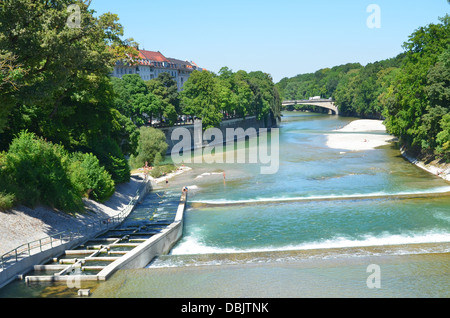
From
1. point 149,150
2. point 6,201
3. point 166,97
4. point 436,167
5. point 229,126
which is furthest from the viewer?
point 229,126

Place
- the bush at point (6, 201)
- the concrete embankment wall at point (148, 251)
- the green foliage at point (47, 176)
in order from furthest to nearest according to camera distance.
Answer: the green foliage at point (47, 176) < the bush at point (6, 201) < the concrete embankment wall at point (148, 251)

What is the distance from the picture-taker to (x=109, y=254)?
24.2 meters

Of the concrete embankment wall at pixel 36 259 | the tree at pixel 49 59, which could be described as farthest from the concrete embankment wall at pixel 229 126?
the concrete embankment wall at pixel 36 259

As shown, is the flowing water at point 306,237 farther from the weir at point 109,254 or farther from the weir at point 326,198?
the weir at point 109,254

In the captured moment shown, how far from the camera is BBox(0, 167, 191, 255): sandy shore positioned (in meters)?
22.7

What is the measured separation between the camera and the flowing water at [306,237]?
801 inches

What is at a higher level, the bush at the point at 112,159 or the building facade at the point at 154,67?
the building facade at the point at 154,67

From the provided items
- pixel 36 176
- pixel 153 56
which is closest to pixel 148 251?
pixel 36 176

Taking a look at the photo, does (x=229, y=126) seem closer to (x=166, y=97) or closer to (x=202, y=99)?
(x=202, y=99)

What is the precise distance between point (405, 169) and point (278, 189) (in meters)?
20.3

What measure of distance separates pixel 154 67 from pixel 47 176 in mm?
105304

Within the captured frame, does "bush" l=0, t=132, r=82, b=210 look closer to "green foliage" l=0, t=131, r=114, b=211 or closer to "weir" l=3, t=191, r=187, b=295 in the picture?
"green foliage" l=0, t=131, r=114, b=211

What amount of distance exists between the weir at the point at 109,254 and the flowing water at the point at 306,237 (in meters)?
0.75
